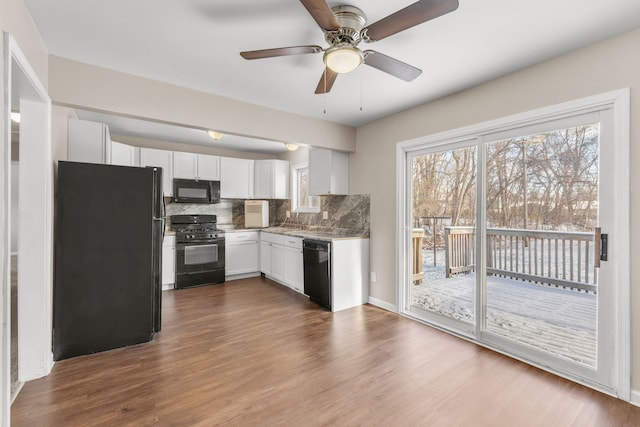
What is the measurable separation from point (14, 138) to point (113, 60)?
2356 mm

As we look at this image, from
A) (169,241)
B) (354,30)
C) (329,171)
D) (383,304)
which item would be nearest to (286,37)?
(354,30)

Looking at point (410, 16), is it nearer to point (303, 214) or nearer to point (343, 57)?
point (343, 57)

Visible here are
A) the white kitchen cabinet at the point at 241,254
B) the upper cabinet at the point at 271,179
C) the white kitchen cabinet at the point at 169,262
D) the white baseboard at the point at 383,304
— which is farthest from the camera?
the upper cabinet at the point at 271,179

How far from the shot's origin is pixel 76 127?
2.86 m

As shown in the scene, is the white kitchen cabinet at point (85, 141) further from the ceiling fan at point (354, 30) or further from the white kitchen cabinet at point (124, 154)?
the ceiling fan at point (354, 30)

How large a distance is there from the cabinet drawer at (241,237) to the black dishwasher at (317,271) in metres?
1.59

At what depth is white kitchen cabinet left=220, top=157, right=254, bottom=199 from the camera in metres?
5.30

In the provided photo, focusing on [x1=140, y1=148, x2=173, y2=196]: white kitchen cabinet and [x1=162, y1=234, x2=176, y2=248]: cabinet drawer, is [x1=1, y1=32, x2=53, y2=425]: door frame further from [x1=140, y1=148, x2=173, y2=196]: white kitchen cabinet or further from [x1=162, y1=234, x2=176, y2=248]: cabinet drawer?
[x1=140, y1=148, x2=173, y2=196]: white kitchen cabinet

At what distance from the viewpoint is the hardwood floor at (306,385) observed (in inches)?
Result: 70.6

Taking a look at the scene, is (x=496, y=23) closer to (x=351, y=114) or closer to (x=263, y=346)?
(x=351, y=114)

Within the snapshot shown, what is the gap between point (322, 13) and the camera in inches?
56.9

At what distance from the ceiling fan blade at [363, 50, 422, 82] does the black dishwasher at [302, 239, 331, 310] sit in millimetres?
2145

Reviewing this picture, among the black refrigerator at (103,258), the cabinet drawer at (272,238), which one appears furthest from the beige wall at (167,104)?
the cabinet drawer at (272,238)

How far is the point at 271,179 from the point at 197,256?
6.16 ft
